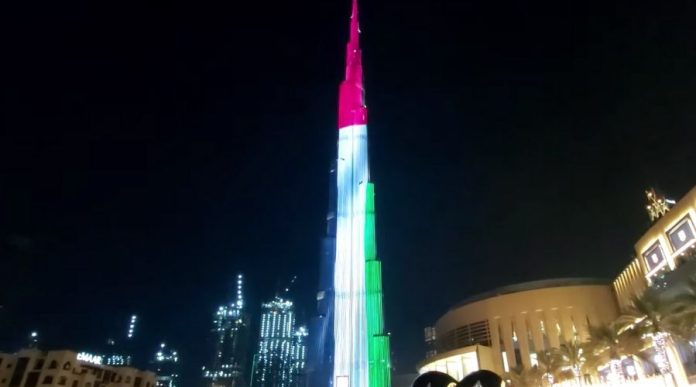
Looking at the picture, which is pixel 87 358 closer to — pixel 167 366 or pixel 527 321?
pixel 527 321

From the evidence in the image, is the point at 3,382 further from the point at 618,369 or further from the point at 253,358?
the point at 253,358

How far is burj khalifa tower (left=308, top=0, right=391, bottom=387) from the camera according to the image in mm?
45469

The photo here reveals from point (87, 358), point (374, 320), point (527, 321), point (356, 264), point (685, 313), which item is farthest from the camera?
point (527, 321)

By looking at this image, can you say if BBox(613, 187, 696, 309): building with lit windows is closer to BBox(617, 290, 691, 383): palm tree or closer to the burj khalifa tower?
BBox(617, 290, 691, 383): palm tree

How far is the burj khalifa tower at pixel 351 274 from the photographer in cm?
4547

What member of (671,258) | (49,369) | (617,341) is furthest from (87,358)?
(671,258)

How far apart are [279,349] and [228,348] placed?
20972 mm

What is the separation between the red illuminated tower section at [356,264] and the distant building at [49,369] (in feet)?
120

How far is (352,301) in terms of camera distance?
156ft

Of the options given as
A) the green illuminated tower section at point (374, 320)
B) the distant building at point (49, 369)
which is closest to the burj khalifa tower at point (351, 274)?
the green illuminated tower section at point (374, 320)

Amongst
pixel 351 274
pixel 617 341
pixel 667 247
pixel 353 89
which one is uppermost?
pixel 353 89

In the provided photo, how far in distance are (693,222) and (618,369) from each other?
1584cm

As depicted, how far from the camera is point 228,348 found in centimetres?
18875

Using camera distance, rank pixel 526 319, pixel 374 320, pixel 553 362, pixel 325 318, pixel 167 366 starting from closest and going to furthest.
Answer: pixel 374 320 → pixel 553 362 → pixel 325 318 → pixel 526 319 → pixel 167 366
